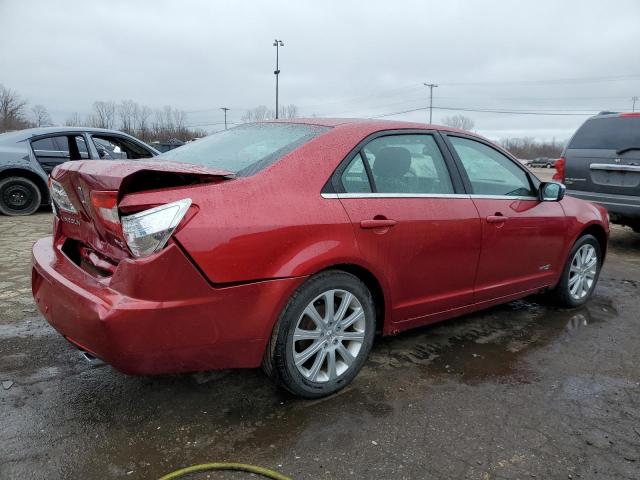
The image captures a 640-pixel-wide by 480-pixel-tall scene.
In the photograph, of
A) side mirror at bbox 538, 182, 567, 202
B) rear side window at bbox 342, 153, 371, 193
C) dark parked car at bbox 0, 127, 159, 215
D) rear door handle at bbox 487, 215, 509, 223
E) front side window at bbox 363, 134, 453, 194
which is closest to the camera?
rear side window at bbox 342, 153, 371, 193

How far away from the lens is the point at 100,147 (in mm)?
8367

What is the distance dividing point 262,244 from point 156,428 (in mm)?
1033

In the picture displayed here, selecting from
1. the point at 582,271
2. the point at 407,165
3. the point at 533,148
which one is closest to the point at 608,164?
the point at 582,271

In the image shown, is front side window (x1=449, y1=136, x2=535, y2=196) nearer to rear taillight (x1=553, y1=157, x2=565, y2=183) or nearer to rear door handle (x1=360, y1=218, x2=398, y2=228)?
→ rear door handle (x1=360, y1=218, x2=398, y2=228)

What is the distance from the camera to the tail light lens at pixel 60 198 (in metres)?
2.70

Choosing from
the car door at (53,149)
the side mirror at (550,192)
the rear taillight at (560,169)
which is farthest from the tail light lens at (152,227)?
Answer: the car door at (53,149)

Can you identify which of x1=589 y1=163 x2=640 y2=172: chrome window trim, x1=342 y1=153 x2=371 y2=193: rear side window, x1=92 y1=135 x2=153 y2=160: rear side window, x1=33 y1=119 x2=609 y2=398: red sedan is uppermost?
x1=92 y1=135 x2=153 y2=160: rear side window

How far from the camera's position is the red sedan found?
2211mm

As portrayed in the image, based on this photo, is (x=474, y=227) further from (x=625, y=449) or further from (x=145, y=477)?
(x=145, y=477)

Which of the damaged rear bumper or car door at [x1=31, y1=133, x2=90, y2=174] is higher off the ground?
car door at [x1=31, y1=133, x2=90, y2=174]

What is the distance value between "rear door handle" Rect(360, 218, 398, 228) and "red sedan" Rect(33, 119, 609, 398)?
0.03ft

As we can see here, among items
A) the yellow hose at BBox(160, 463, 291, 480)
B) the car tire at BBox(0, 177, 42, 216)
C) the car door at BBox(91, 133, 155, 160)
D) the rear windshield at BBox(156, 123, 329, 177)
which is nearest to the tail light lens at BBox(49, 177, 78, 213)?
the rear windshield at BBox(156, 123, 329, 177)

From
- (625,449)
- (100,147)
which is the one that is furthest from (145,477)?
(100,147)

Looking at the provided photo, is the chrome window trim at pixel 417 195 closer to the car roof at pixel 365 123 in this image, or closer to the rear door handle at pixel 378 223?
the rear door handle at pixel 378 223
